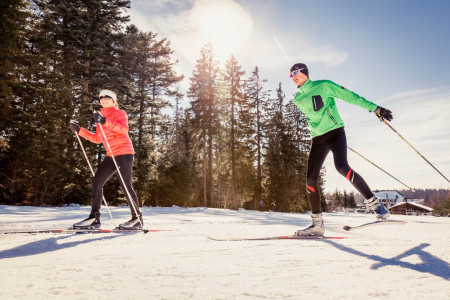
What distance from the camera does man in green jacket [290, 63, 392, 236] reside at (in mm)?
3492

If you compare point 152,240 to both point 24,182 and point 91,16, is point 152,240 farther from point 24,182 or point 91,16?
point 91,16

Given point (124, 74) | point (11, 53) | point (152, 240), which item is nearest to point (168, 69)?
point (124, 74)

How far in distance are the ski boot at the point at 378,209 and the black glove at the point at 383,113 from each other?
106cm

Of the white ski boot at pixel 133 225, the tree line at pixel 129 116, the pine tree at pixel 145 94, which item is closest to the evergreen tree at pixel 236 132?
the tree line at pixel 129 116

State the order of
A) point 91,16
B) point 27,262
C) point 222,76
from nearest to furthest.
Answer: point 27,262 → point 91,16 → point 222,76

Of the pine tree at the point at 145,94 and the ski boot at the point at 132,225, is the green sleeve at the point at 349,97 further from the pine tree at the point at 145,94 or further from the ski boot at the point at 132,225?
the pine tree at the point at 145,94

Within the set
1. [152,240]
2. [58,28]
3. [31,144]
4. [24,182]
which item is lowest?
[152,240]

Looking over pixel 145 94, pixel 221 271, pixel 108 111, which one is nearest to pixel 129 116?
pixel 145 94

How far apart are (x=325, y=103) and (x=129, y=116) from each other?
22.3 m

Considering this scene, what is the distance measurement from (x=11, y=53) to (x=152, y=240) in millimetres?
17026

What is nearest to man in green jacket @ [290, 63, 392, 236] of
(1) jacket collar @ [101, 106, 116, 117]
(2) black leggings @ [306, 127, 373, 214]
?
(2) black leggings @ [306, 127, 373, 214]

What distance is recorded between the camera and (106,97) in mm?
4035

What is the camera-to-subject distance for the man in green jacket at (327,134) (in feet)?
11.5

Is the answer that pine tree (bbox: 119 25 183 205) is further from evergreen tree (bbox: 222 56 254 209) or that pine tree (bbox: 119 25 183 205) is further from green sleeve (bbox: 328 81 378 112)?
green sleeve (bbox: 328 81 378 112)
